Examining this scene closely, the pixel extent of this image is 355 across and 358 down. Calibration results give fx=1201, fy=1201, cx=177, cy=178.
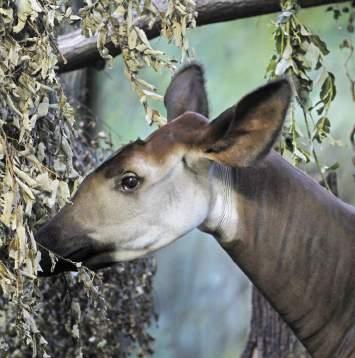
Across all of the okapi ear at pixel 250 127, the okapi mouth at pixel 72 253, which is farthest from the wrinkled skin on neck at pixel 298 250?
the okapi mouth at pixel 72 253

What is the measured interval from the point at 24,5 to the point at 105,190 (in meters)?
0.51

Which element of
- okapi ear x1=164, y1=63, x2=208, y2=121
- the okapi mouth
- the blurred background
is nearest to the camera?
the okapi mouth

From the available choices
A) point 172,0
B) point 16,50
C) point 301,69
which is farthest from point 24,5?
point 301,69

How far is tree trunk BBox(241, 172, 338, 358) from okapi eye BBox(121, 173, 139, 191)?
2049 millimetres

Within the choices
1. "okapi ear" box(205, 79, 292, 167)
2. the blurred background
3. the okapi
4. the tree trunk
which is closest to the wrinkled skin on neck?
the okapi

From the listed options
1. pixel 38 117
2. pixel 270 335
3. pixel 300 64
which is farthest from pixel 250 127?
pixel 270 335

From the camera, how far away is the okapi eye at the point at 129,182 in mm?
2699

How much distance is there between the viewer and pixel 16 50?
2.43m

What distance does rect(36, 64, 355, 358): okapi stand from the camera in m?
2.68

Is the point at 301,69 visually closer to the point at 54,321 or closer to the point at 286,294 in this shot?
the point at 286,294

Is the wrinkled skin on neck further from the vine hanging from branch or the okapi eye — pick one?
the vine hanging from branch

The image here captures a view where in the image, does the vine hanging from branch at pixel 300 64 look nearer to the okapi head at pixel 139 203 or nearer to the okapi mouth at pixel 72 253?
the okapi head at pixel 139 203

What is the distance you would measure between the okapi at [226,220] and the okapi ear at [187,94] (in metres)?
0.23

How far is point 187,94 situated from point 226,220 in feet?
1.52
